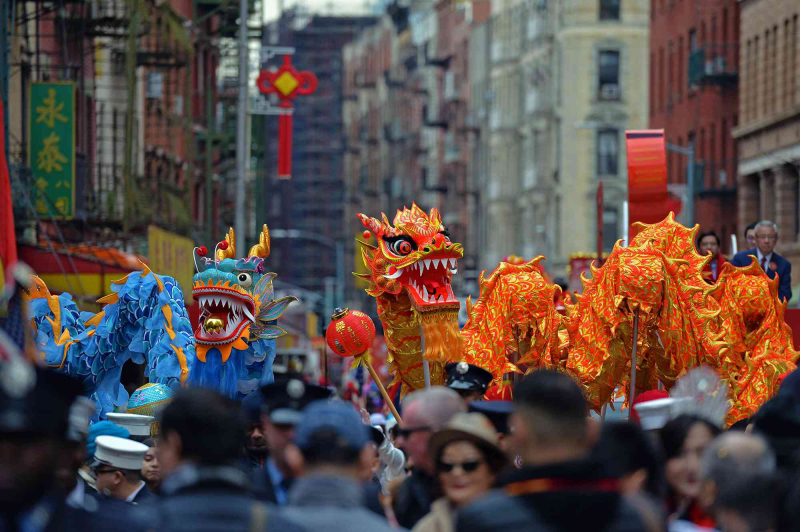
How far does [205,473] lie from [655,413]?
10.9 feet

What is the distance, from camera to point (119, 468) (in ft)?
30.8

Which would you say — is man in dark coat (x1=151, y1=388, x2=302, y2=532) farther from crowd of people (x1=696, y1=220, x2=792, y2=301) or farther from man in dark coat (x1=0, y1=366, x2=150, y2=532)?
crowd of people (x1=696, y1=220, x2=792, y2=301)

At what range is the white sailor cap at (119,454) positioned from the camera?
9.32 meters

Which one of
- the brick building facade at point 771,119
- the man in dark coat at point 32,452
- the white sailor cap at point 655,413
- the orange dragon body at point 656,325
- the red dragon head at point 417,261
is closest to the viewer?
the man in dark coat at point 32,452

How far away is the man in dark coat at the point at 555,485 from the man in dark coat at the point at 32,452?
137 centimetres

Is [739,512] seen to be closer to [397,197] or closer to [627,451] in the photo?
[627,451]

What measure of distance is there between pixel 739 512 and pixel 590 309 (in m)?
7.97

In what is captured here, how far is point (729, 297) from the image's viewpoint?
565 inches

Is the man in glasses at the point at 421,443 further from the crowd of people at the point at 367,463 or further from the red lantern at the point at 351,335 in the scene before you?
the red lantern at the point at 351,335

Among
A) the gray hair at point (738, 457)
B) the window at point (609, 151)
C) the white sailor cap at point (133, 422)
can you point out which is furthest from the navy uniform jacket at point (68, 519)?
the window at point (609, 151)

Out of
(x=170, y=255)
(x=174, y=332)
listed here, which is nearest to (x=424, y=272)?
(x=174, y=332)

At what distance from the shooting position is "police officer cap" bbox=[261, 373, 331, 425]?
7.45 meters

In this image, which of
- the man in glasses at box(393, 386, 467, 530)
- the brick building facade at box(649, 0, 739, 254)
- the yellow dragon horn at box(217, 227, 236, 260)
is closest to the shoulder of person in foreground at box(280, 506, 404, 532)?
the man in glasses at box(393, 386, 467, 530)

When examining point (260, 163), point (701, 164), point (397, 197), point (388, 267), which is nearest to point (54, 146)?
point (388, 267)
